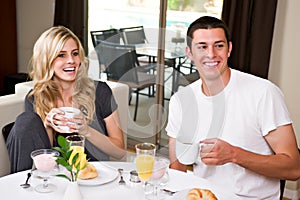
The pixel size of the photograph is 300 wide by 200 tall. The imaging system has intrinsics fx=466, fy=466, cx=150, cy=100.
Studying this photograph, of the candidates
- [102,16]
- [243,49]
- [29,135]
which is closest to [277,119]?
[29,135]

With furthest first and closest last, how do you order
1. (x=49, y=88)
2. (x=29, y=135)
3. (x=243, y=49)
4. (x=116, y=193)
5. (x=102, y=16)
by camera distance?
(x=102, y=16)
(x=243, y=49)
(x=49, y=88)
(x=29, y=135)
(x=116, y=193)

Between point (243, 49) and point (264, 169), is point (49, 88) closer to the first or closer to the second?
point (264, 169)

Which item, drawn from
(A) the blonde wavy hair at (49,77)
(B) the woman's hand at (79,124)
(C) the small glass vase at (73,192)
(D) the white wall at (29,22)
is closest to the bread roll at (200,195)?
(C) the small glass vase at (73,192)

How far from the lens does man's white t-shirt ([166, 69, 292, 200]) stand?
196 centimetres

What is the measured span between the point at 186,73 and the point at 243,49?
167 centimetres

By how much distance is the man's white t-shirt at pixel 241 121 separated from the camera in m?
1.96

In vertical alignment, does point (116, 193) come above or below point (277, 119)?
below

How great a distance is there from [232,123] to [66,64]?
0.90 metres

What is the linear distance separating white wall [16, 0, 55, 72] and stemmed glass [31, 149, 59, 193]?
10.7ft

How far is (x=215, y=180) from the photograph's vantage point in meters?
2.02

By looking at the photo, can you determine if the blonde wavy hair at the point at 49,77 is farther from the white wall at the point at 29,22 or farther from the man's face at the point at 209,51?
the white wall at the point at 29,22

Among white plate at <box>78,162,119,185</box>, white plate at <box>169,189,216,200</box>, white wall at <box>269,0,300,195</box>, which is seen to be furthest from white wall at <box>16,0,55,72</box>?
white plate at <box>169,189,216,200</box>

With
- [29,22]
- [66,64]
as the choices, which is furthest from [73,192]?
[29,22]

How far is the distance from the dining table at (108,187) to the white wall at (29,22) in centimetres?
320
